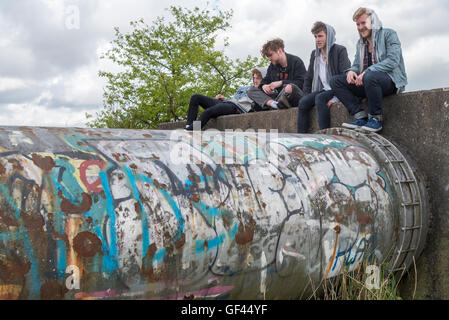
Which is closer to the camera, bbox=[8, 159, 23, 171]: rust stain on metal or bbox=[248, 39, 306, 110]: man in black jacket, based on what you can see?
bbox=[8, 159, 23, 171]: rust stain on metal

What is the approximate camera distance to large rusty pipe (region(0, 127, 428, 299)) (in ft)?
8.46

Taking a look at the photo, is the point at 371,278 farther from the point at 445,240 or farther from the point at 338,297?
the point at 445,240

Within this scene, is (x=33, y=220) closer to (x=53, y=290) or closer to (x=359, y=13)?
(x=53, y=290)

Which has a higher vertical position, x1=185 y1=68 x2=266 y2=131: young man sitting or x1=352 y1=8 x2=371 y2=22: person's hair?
x1=352 y1=8 x2=371 y2=22: person's hair

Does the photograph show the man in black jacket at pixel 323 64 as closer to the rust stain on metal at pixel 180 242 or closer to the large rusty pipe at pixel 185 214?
the large rusty pipe at pixel 185 214

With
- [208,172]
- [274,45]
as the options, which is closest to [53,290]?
[208,172]

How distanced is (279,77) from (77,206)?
4.76m

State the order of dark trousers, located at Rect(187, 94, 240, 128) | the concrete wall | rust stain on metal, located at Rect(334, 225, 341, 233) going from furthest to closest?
dark trousers, located at Rect(187, 94, 240, 128) → the concrete wall → rust stain on metal, located at Rect(334, 225, 341, 233)

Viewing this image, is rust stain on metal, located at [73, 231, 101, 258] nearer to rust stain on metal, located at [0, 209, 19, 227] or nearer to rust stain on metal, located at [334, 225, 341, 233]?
rust stain on metal, located at [0, 209, 19, 227]

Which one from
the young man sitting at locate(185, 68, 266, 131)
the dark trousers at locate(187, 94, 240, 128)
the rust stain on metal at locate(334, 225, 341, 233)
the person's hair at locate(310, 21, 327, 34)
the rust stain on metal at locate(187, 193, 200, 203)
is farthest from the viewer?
the dark trousers at locate(187, 94, 240, 128)

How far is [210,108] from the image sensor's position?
7.93 meters

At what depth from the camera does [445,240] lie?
4.42 m

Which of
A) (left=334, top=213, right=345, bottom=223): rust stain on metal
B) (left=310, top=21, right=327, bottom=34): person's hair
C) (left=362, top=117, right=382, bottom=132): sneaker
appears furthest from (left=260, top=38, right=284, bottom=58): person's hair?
(left=334, top=213, right=345, bottom=223): rust stain on metal

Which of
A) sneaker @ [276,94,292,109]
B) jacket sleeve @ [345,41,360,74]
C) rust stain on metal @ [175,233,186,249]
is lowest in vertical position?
rust stain on metal @ [175,233,186,249]
